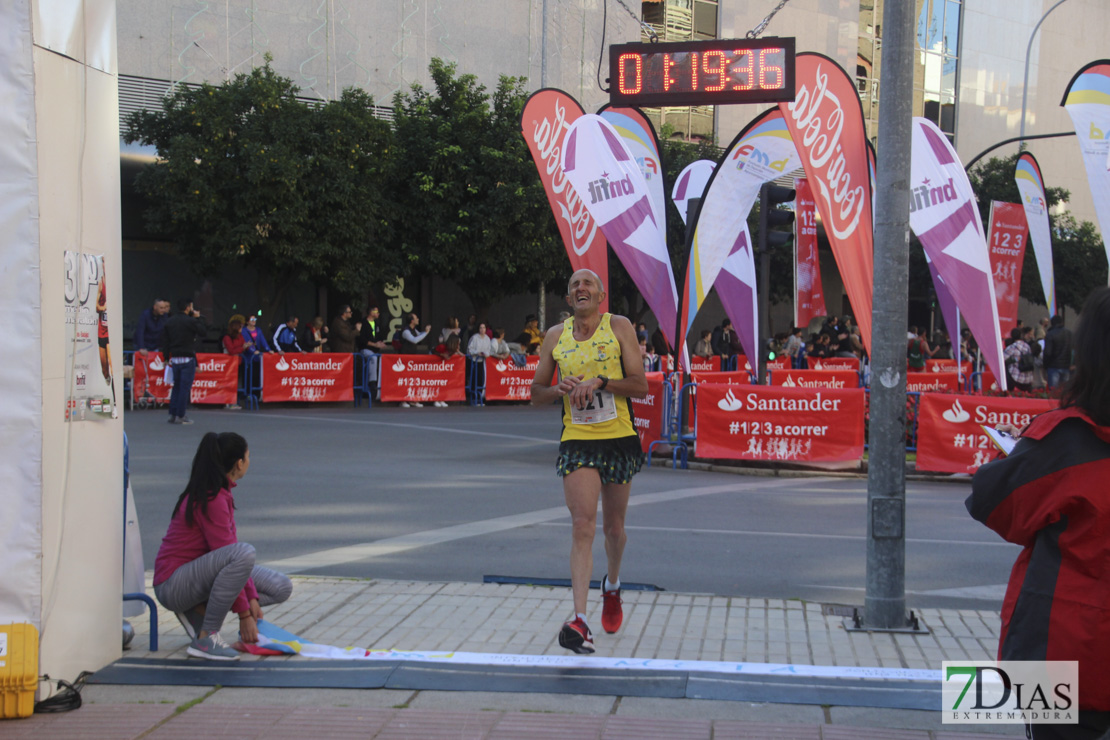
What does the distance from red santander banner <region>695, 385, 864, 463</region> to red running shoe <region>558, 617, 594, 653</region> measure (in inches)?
308

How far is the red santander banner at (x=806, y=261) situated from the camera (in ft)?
63.5

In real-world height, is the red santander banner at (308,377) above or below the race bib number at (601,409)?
below

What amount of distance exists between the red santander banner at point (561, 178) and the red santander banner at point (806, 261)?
272 inches

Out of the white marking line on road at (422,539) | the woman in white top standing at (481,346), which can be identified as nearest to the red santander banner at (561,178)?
the white marking line on road at (422,539)

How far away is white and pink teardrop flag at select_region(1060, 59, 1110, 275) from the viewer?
13.0 meters

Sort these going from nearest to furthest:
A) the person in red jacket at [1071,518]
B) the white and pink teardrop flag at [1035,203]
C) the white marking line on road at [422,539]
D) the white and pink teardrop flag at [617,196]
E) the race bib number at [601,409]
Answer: the person in red jacket at [1071,518]
the race bib number at [601,409]
the white marking line on road at [422,539]
the white and pink teardrop flag at [617,196]
the white and pink teardrop flag at [1035,203]

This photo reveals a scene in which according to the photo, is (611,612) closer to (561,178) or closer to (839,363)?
(561,178)

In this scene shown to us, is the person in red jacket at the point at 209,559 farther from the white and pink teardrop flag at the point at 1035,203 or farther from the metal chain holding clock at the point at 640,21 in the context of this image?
the metal chain holding clock at the point at 640,21

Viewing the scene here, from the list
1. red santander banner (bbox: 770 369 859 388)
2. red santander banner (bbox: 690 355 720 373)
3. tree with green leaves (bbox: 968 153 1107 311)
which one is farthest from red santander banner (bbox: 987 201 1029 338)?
tree with green leaves (bbox: 968 153 1107 311)

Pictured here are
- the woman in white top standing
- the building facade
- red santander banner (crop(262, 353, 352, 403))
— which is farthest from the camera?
the building facade

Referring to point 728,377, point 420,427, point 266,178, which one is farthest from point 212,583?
point 266,178

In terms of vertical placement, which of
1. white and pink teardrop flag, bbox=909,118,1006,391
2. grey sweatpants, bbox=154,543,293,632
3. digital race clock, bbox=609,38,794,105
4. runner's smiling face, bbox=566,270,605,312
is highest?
digital race clock, bbox=609,38,794,105

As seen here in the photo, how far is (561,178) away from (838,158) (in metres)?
3.32

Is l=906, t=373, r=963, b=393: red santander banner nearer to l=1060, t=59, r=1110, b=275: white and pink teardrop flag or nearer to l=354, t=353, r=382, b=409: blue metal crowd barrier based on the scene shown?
l=1060, t=59, r=1110, b=275: white and pink teardrop flag
